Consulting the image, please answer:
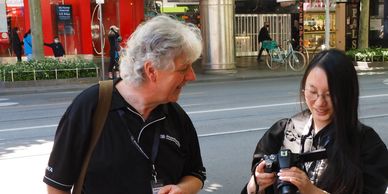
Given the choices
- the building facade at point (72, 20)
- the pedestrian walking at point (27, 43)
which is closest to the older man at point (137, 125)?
the pedestrian walking at point (27, 43)

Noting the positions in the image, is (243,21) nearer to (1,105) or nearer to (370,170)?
(1,105)

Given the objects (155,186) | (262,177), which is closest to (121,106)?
(155,186)

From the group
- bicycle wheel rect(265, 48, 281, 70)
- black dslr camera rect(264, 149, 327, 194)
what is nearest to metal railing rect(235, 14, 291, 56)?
bicycle wheel rect(265, 48, 281, 70)

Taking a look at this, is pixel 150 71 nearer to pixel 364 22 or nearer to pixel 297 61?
pixel 297 61

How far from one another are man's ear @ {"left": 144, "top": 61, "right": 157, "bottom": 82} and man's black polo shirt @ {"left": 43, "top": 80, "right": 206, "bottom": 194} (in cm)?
16

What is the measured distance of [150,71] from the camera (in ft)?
7.03

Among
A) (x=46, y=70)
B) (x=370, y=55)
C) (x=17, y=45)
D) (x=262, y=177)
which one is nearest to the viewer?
(x=262, y=177)

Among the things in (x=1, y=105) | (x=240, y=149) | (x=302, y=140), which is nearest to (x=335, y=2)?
(x=1, y=105)

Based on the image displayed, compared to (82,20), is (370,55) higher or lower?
lower

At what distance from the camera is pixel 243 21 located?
29141 millimetres

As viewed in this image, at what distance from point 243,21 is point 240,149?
22862mm

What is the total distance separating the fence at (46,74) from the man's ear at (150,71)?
14660 mm

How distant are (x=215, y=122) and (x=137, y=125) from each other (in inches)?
265

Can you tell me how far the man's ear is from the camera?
2.13 meters
